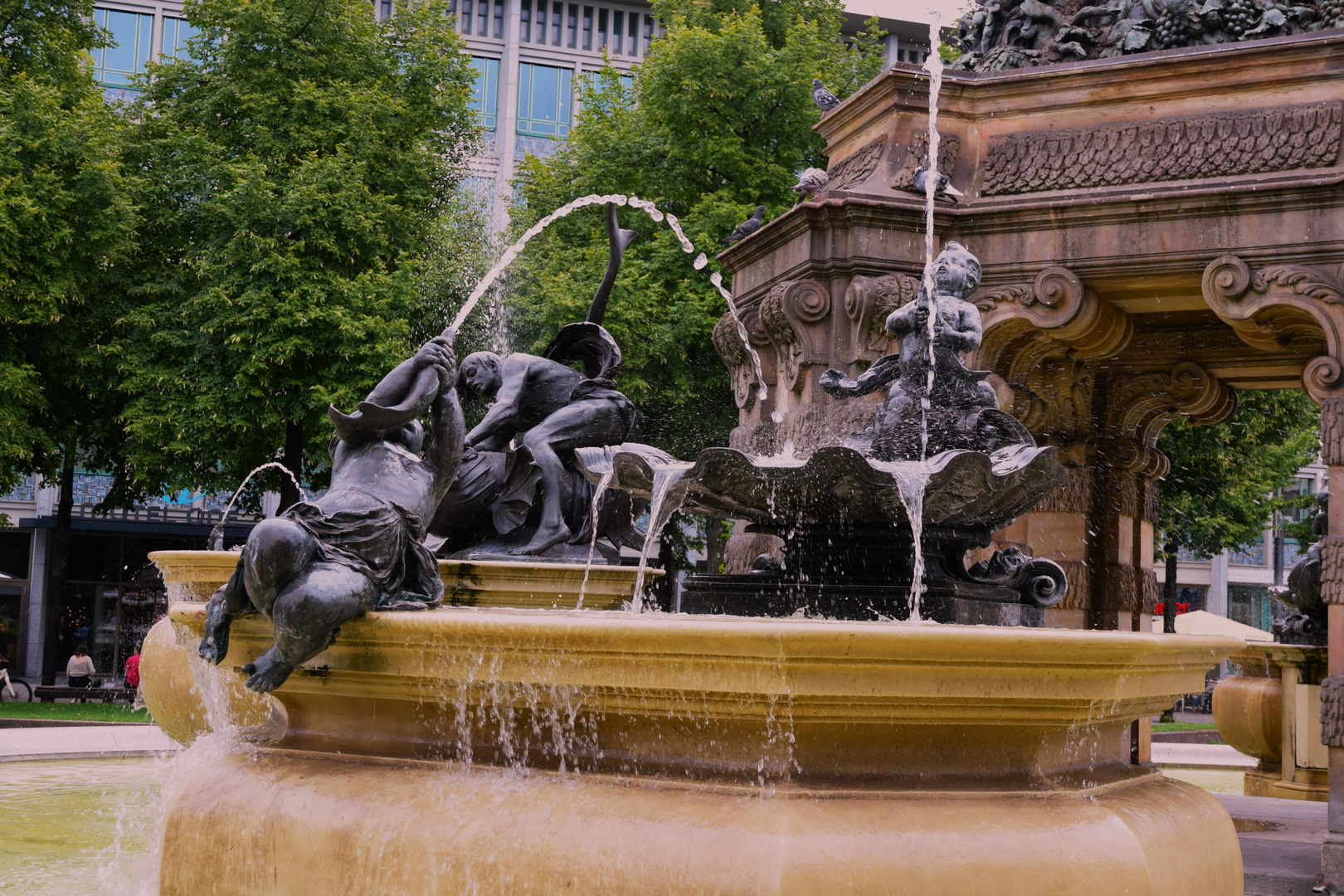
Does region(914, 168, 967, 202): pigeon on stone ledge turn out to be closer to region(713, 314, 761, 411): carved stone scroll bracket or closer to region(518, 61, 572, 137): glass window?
region(713, 314, 761, 411): carved stone scroll bracket

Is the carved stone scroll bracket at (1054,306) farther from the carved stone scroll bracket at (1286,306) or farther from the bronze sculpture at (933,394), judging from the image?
the bronze sculpture at (933,394)

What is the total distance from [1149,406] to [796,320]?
140 inches

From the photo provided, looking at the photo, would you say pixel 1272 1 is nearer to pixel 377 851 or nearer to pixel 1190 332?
pixel 1190 332

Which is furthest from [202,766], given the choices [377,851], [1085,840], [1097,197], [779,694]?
[1097,197]

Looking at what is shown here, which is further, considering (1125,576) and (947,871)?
(1125,576)

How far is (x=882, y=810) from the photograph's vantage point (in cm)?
300

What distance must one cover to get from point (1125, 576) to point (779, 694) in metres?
9.08

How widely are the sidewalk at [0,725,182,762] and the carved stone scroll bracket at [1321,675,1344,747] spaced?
7.80 meters

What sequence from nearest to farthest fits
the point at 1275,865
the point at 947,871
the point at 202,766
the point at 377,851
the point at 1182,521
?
1. the point at 947,871
2. the point at 377,851
3. the point at 202,766
4. the point at 1275,865
5. the point at 1182,521

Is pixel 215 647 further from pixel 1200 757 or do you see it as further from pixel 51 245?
pixel 51 245

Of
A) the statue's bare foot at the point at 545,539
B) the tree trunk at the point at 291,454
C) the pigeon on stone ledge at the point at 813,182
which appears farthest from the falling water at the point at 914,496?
the tree trunk at the point at 291,454

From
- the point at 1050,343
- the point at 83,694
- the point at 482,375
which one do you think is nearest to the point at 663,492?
the point at 482,375

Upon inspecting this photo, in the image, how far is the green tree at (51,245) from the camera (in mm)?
20016

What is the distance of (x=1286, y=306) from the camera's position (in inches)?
344
